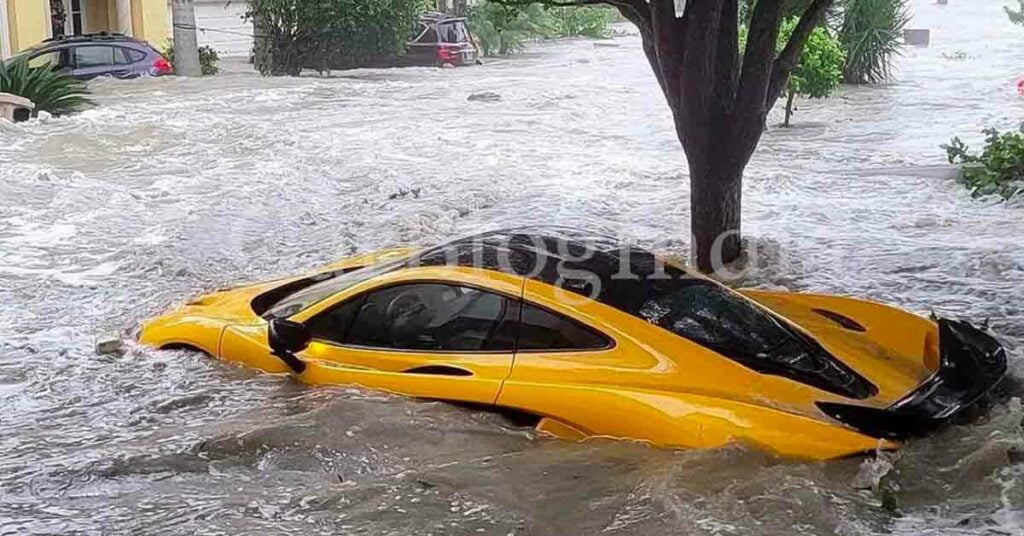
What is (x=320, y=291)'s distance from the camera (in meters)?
6.12

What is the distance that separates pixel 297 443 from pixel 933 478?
9.00 ft

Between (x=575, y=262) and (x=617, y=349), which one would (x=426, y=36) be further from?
(x=617, y=349)

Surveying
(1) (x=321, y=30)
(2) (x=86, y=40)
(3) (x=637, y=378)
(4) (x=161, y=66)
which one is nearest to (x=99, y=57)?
(2) (x=86, y=40)

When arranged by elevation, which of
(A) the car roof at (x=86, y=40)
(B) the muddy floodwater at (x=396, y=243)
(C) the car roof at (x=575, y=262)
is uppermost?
(A) the car roof at (x=86, y=40)

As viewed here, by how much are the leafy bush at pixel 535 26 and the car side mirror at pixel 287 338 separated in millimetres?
24340

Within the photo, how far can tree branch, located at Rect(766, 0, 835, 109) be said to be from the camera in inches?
342

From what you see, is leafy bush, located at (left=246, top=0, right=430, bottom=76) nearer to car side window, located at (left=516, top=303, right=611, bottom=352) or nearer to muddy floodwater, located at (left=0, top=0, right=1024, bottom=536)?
muddy floodwater, located at (left=0, top=0, right=1024, bottom=536)

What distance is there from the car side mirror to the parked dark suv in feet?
59.4

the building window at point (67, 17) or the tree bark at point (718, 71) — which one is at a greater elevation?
the building window at point (67, 17)

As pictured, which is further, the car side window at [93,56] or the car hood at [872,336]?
the car side window at [93,56]

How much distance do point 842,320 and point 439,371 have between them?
7.02 ft

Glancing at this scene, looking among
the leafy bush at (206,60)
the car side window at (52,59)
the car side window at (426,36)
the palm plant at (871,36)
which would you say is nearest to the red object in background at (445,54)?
the car side window at (426,36)

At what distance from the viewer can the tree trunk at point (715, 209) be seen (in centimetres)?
898

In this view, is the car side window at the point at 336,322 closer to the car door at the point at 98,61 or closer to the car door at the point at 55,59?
the car door at the point at 55,59
